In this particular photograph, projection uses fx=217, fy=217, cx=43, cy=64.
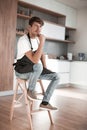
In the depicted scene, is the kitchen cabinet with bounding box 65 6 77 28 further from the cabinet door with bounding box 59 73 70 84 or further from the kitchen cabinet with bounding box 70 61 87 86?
the cabinet door with bounding box 59 73 70 84

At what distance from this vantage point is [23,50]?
253 cm

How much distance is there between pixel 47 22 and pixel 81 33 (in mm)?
1429

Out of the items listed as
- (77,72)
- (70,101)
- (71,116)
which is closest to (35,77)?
(71,116)

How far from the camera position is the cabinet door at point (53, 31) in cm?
577

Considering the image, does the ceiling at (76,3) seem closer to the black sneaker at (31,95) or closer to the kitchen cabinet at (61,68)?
the kitchen cabinet at (61,68)

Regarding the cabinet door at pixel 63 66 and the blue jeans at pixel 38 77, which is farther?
the cabinet door at pixel 63 66

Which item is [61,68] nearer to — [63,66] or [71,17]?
[63,66]

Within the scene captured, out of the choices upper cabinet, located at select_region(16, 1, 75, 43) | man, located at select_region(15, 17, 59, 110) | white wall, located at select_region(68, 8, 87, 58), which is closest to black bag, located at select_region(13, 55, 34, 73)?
man, located at select_region(15, 17, 59, 110)

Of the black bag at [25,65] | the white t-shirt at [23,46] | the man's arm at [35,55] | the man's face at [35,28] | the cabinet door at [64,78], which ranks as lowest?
the cabinet door at [64,78]

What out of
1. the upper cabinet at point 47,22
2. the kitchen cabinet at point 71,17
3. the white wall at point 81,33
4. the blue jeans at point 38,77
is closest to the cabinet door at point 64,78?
the white wall at point 81,33

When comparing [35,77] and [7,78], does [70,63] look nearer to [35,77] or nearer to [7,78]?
[7,78]

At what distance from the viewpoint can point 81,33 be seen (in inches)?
265

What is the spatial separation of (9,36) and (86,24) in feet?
9.41

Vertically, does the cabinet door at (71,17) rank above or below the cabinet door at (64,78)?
above
